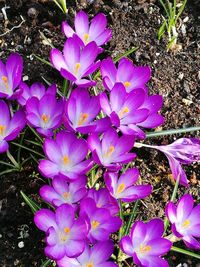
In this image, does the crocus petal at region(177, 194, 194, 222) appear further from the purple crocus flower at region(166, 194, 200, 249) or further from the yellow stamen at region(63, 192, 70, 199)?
the yellow stamen at region(63, 192, 70, 199)

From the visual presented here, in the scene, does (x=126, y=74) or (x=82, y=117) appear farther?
(x=126, y=74)

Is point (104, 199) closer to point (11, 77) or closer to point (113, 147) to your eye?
point (113, 147)

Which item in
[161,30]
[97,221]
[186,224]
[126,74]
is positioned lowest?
[186,224]

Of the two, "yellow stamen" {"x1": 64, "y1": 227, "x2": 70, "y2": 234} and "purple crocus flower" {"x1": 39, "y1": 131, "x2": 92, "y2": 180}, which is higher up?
"purple crocus flower" {"x1": 39, "y1": 131, "x2": 92, "y2": 180}

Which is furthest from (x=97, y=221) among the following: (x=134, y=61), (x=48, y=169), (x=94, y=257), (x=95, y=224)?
(x=134, y=61)

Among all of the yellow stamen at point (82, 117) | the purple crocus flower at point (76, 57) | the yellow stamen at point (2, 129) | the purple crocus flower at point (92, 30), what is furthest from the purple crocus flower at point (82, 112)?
the purple crocus flower at point (92, 30)

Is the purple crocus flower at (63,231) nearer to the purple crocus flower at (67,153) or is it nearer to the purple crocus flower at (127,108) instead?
the purple crocus flower at (67,153)

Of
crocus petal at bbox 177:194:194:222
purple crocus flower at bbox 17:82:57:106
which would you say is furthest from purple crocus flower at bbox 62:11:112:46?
crocus petal at bbox 177:194:194:222

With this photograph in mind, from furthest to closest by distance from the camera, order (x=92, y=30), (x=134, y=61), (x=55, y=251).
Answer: (x=134, y=61) → (x=92, y=30) → (x=55, y=251)
